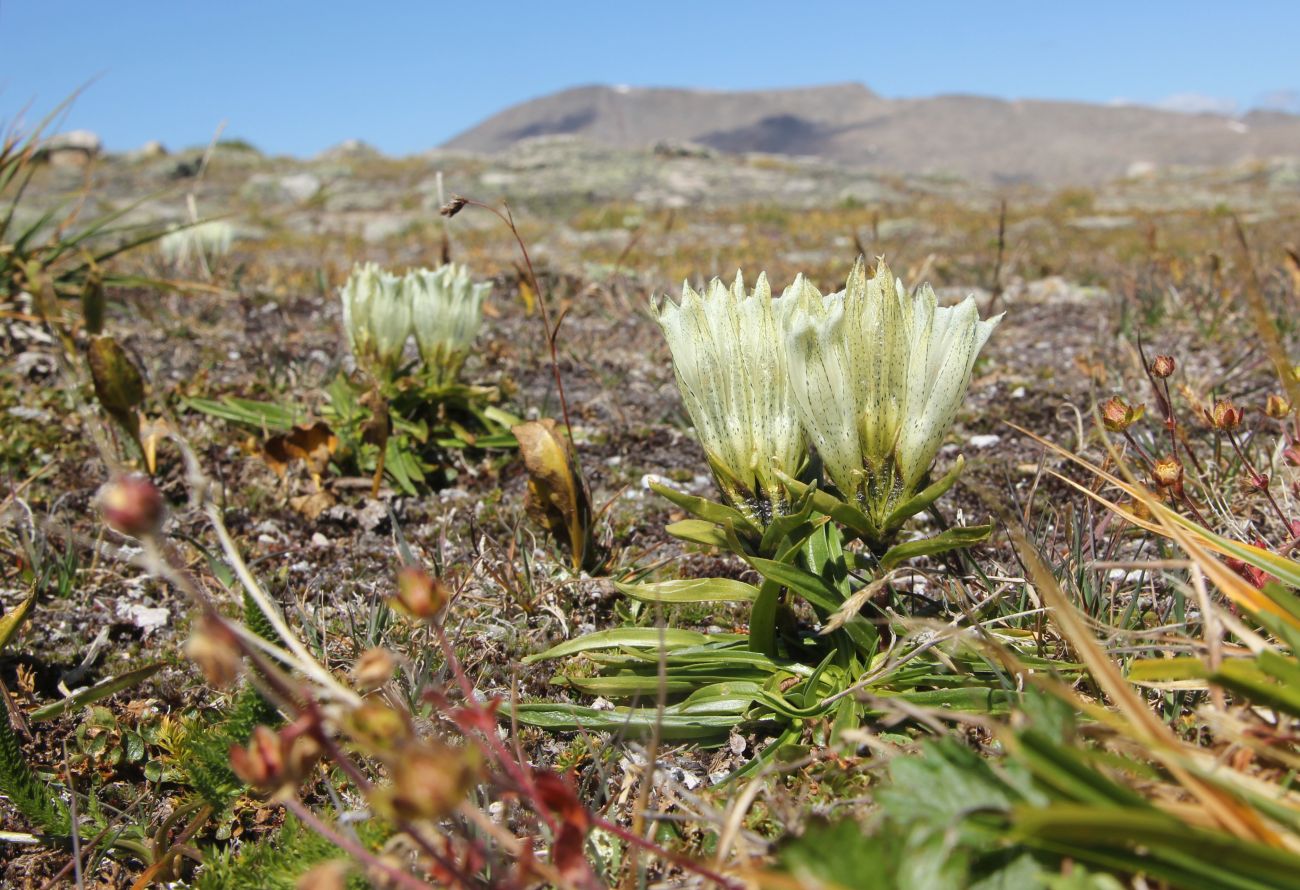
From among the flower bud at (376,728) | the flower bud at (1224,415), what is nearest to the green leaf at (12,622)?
the flower bud at (376,728)

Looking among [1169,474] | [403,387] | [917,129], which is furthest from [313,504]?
[917,129]

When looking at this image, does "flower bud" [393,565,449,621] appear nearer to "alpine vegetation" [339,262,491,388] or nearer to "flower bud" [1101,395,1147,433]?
"flower bud" [1101,395,1147,433]

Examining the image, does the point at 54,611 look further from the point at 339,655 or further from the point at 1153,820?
the point at 1153,820

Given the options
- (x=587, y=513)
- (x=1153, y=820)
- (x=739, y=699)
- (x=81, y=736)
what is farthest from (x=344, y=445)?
(x=1153, y=820)

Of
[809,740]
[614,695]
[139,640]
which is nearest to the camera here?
[809,740]

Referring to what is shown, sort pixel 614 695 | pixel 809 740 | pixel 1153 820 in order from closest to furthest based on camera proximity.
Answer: pixel 1153 820 → pixel 809 740 → pixel 614 695

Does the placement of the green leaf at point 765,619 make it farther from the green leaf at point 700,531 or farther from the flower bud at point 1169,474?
the flower bud at point 1169,474
